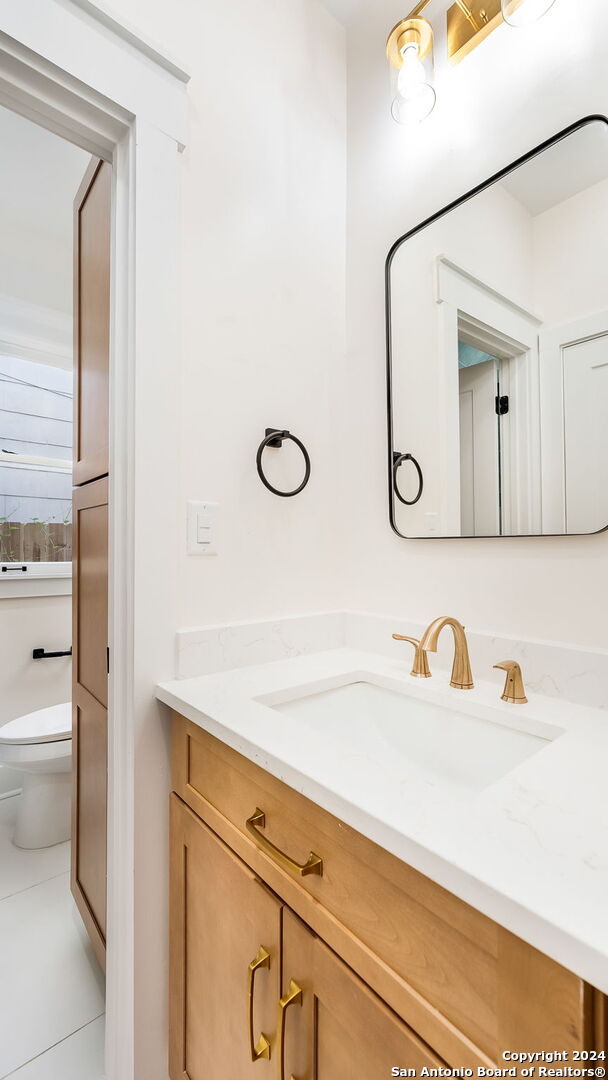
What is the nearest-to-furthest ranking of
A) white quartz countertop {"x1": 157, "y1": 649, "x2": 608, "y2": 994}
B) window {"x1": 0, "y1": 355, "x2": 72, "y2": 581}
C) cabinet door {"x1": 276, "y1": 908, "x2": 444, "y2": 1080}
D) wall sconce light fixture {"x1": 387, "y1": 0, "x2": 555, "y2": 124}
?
white quartz countertop {"x1": 157, "y1": 649, "x2": 608, "y2": 994}
cabinet door {"x1": 276, "y1": 908, "x2": 444, "y2": 1080}
wall sconce light fixture {"x1": 387, "y1": 0, "x2": 555, "y2": 124}
window {"x1": 0, "y1": 355, "x2": 72, "y2": 581}

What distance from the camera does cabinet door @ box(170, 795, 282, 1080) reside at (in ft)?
2.32

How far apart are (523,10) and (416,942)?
1540 millimetres

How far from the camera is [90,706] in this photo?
1331 millimetres

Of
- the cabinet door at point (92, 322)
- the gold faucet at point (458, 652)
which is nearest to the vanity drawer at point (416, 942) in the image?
the gold faucet at point (458, 652)

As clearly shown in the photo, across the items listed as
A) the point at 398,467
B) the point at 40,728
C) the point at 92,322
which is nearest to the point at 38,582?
the point at 40,728

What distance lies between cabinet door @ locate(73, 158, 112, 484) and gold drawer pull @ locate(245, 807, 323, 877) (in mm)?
835

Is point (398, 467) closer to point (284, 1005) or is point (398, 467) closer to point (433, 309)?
point (433, 309)

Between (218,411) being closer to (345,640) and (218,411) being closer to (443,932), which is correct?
(345,640)

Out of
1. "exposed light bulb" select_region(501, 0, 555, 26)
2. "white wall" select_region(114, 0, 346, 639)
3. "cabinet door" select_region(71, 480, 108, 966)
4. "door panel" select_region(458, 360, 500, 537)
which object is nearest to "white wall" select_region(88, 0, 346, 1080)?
"white wall" select_region(114, 0, 346, 639)

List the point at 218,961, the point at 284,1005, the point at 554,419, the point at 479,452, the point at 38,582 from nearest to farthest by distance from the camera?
the point at 284,1005, the point at 218,961, the point at 554,419, the point at 479,452, the point at 38,582

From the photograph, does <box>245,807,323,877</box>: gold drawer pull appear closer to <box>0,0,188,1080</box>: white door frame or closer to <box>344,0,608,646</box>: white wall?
<box>0,0,188,1080</box>: white door frame

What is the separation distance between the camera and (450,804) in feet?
1.75

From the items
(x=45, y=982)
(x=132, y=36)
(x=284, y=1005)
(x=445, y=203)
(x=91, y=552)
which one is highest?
(x=132, y=36)

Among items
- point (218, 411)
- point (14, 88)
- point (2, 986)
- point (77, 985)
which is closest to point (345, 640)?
point (218, 411)
